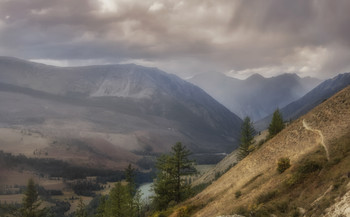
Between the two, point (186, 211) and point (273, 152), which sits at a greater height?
point (273, 152)

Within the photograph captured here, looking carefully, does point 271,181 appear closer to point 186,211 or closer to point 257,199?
point 257,199


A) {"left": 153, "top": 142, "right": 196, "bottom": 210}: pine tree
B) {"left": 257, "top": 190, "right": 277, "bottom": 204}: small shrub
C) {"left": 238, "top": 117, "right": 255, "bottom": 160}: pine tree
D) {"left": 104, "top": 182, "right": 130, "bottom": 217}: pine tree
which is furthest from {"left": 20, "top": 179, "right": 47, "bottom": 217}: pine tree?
{"left": 257, "top": 190, "right": 277, "bottom": 204}: small shrub

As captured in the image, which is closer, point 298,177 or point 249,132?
point 298,177

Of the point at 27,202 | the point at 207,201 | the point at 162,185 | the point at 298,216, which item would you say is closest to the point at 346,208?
the point at 298,216

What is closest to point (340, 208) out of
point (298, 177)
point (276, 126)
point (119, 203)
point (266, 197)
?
point (298, 177)

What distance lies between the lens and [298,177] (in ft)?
96.7

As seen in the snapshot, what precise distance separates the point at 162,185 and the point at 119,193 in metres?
13.6

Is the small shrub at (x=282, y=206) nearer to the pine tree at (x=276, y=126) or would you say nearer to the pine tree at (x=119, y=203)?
the pine tree at (x=119, y=203)

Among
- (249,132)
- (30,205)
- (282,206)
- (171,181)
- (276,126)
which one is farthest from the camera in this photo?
(249,132)

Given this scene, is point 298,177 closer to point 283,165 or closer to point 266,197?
point 266,197

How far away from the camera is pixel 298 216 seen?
77.6 feet

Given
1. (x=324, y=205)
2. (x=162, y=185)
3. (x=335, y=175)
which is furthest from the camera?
(x=162, y=185)

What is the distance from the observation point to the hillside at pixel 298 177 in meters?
24.5

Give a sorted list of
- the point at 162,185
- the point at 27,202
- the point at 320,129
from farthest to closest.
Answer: the point at 27,202
the point at 162,185
the point at 320,129
